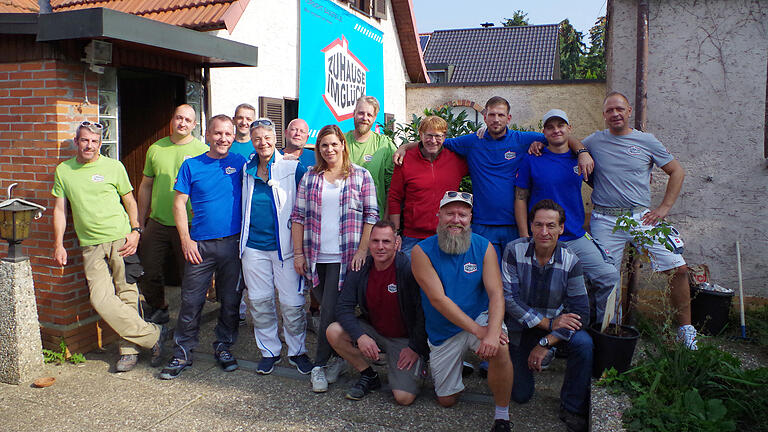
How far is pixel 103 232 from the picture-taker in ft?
15.6

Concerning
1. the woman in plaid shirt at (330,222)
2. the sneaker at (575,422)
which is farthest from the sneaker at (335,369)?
the sneaker at (575,422)

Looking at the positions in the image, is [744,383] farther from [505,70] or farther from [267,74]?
[505,70]

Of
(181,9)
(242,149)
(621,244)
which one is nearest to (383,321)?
(621,244)

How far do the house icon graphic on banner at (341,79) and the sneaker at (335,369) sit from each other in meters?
6.74

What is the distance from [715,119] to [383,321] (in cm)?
417

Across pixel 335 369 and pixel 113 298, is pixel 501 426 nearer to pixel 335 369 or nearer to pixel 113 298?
pixel 335 369

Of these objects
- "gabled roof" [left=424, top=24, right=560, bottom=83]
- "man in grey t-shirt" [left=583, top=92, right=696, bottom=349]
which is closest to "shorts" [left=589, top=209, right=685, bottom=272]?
"man in grey t-shirt" [left=583, top=92, right=696, bottom=349]

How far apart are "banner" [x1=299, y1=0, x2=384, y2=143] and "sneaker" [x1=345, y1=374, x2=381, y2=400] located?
5017mm

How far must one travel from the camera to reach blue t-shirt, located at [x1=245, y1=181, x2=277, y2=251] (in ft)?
15.1

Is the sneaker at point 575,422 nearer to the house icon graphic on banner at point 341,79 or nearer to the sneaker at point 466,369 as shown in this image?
the sneaker at point 466,369

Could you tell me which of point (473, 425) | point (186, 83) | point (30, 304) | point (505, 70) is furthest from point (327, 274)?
point (505, 70)

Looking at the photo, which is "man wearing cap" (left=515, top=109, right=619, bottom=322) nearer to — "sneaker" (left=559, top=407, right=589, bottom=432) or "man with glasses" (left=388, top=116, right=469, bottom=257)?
"man with glasses" (left=388, top=116, right=469, bottom=257)

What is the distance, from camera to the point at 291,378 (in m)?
4.68

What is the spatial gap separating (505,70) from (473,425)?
28791mm
